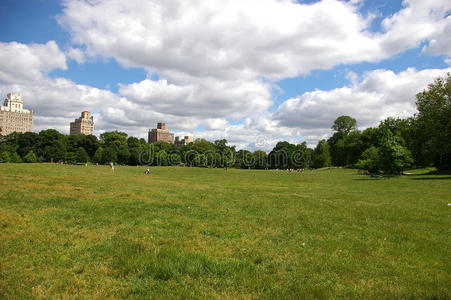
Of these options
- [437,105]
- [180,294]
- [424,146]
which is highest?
[437,105]

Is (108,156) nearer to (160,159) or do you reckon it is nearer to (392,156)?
(160,159)

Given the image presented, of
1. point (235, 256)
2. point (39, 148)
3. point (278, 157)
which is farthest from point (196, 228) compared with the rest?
point (278, 157)

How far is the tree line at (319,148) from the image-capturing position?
53.9 m

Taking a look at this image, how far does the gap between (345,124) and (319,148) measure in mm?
20425

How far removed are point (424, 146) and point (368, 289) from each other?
254 feet

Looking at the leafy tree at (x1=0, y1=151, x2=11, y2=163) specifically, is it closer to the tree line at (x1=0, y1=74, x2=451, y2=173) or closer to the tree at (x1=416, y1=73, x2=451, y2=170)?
the tree line at (x1=0, y1=74, x2=451, y2=173)

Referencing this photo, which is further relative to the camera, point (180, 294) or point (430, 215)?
point (430, 215)

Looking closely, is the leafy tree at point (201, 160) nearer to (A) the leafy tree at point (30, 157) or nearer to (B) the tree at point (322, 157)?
(B) the tree at point (322, 157)

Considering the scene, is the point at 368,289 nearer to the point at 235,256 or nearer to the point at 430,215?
the point at 235,256

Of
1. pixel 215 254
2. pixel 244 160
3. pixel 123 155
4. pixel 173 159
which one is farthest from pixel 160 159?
pixel 215 254

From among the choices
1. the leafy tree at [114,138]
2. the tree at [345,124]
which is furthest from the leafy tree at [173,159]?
the tree at [345,124]

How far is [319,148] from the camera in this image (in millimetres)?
134000

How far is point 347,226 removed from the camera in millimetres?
11352

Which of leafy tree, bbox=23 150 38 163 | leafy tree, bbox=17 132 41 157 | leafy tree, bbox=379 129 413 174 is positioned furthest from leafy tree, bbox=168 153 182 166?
leafy tree, bbox=379 129 413 174
